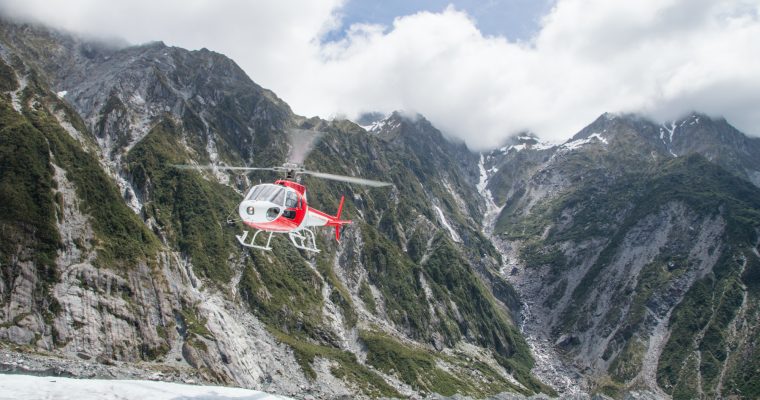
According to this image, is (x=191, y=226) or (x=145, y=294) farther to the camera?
(x=191, y=226)

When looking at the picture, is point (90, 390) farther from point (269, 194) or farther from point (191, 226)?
point (191, 226)

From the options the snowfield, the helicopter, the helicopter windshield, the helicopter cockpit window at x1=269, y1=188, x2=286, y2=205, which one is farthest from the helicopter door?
the snowfield

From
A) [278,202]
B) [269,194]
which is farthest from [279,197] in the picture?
[269,194]

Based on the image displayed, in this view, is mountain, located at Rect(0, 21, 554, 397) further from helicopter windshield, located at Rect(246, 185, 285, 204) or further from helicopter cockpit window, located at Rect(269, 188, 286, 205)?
helicopter cockpit window, located at Rect(269, 188, 286, 205)

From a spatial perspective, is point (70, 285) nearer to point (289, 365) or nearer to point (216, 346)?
point (216, 346)

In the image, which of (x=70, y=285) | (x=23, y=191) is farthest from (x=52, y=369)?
(x=23, y=191)

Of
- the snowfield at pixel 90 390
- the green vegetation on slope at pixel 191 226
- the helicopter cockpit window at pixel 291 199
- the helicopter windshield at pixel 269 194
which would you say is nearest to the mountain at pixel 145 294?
the green vegetation on slope at pixel 191 226
